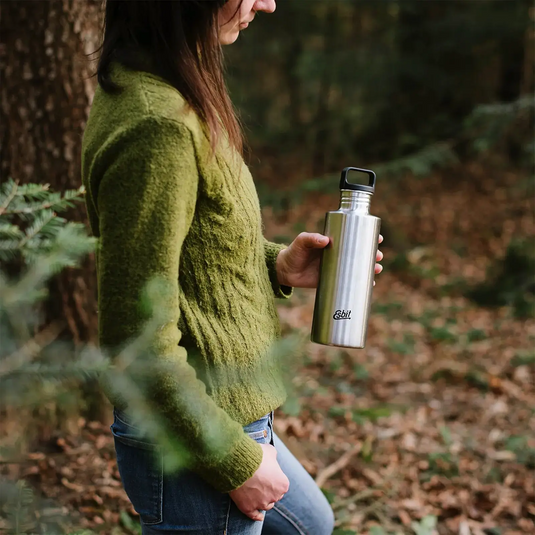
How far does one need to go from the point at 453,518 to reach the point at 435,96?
9.92 meters

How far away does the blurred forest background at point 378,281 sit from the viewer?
2.03 meters

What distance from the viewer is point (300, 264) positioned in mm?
1916

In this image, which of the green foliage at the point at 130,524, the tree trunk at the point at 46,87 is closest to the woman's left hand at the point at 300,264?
the tree trunk at the point at 46,87

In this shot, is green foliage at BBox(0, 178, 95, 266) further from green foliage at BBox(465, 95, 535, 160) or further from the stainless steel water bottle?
green foliage at BBox(465, 95, 535, 160)

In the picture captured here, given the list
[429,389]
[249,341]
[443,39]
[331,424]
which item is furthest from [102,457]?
[443,39]

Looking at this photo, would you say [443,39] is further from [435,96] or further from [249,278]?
[249,278]

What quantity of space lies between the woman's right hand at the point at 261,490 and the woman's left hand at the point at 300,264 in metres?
0.58

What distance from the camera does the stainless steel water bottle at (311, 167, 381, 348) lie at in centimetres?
175

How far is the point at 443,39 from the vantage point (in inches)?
444

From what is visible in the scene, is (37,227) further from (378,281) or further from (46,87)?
(378,281)

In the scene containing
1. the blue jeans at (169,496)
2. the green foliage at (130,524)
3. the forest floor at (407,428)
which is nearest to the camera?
A: the blue jeans at (169,496)

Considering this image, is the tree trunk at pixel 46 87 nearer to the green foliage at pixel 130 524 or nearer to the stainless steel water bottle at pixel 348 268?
the green foliage at pixel 130 524

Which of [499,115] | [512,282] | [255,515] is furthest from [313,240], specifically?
[512,282]

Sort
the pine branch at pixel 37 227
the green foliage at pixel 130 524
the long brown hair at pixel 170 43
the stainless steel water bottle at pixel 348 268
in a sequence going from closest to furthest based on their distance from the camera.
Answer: the pine branch at pixel 37 227
the long brown hair at pixel 170 43
the stainless steel water bottle at pixel 348 268
the green foliage at pixel 130 524
